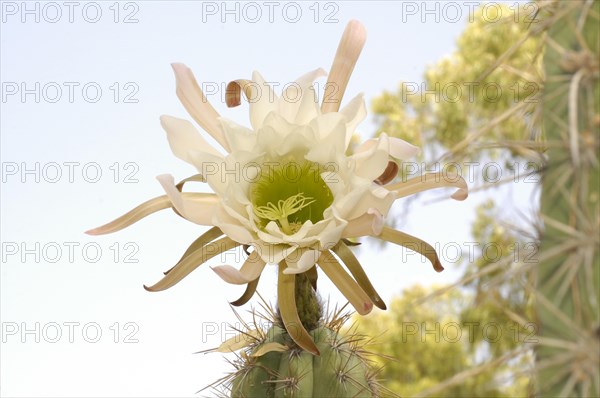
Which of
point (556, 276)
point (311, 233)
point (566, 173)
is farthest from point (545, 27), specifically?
point (311, 233)

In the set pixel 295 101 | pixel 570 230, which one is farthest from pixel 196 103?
pixel 570 230

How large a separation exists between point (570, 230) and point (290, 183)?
0.74m

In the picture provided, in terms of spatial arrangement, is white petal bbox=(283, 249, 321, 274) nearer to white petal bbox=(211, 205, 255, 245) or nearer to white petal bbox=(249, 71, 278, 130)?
white petal bbox=(211, 205, 255, 245)

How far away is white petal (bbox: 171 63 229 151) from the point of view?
62.5 inches

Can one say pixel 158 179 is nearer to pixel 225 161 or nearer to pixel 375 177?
pixel 225 161

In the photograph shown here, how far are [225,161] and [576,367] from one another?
2.65 ft

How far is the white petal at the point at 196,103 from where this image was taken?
1588mm

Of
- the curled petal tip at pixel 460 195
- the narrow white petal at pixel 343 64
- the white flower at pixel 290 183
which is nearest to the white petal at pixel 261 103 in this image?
the white flower at pixel 290 183

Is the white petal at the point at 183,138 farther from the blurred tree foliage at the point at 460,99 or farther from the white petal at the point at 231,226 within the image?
the blurred tree foliage at the point at 460,99

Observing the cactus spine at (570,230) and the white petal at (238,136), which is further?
the white petal at (238,136)

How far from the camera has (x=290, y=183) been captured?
5.25 ft

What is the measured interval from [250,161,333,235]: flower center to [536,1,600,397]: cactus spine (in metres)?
0.62

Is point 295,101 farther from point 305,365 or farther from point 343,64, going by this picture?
point 305,365

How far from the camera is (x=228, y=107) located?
64.1 inches
